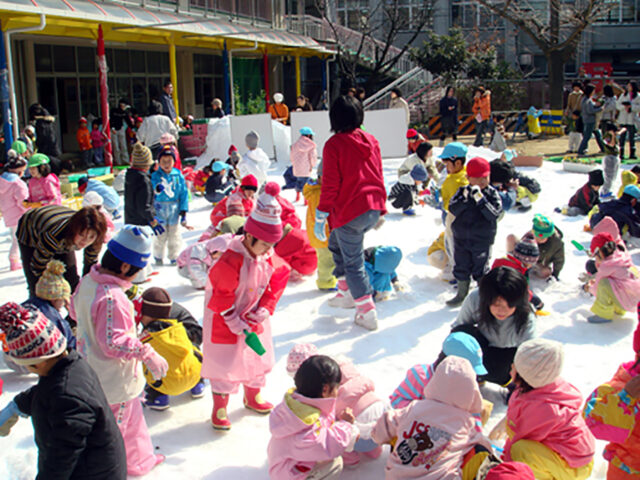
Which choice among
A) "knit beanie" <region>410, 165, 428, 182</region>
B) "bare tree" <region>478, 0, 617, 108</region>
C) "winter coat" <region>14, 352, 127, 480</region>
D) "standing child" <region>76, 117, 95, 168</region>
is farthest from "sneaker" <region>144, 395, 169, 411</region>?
"bare tree" <region>478, 0, 617, 108</region>

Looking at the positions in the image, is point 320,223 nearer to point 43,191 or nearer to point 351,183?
point 351,183

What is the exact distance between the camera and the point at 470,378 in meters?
2.84

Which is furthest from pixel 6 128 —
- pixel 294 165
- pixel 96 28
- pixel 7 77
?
pixel 294 165

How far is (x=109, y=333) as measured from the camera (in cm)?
309

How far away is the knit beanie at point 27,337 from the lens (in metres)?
2.36

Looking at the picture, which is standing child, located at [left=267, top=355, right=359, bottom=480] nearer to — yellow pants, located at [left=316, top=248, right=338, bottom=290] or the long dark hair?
the long dark hair

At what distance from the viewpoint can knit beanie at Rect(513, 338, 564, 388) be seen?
9.62 feet

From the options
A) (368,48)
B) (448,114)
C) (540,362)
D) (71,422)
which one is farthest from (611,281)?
(368,48)

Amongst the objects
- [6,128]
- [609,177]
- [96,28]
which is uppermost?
→ [96,28]

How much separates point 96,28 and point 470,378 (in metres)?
Answer: 13.6

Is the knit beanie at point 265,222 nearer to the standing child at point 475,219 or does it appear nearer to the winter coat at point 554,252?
the standing child at point 475,219

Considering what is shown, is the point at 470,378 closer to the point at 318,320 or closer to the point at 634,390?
the point at 634,390

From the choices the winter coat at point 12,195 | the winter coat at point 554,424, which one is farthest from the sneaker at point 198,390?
the winter coat at point 12,195

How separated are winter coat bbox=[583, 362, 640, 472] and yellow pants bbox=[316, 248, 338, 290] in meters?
3.58
